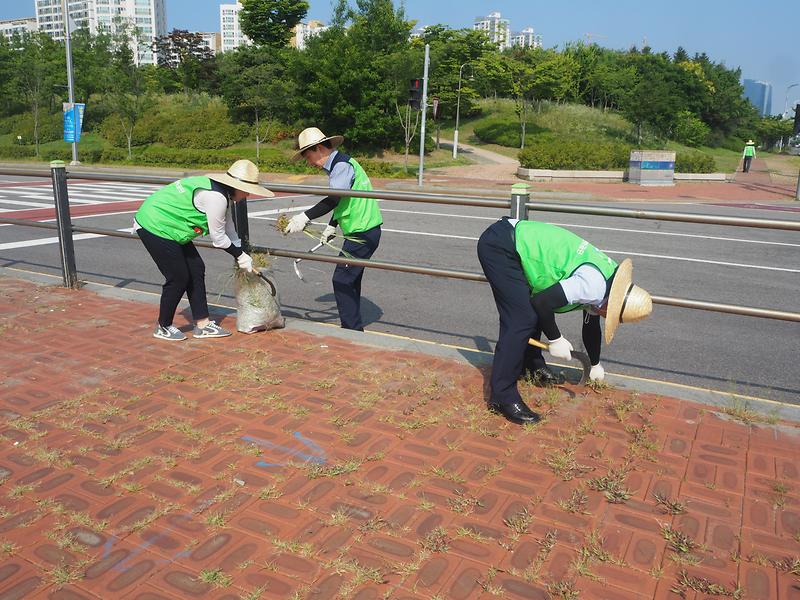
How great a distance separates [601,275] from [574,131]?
1568 inches

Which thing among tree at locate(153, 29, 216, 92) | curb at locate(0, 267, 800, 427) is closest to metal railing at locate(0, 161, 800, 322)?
curb at locate(0, 267, 800, 427)

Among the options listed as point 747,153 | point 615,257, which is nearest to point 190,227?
point 615,257

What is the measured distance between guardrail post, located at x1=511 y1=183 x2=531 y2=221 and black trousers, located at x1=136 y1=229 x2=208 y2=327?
7.68 feet

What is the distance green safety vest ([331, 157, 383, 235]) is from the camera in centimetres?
532

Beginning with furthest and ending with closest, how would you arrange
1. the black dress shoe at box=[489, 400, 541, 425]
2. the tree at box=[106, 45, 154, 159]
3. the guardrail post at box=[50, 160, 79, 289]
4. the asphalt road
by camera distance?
the tree at box=[106, 45, 154, 159] < the guardrail post at box=[50, 160, 79, 289] < the asphalt road < the black dress shoe at box=[489, 400, 541, 425]

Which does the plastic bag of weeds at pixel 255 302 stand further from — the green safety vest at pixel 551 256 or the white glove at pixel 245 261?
the green safety vest at pixel 551 256

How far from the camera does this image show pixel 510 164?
35.4 meters

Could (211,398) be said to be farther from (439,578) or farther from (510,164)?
(510,164)

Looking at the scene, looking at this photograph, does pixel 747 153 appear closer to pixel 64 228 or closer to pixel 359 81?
pixel 359 81

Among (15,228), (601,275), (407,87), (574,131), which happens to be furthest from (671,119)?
(601,275)

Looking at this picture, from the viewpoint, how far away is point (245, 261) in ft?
16.8

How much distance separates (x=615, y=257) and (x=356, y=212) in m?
6.20

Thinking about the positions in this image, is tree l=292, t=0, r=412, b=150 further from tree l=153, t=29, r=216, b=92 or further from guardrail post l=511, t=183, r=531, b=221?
guardrail post l=511, t=183, r=531, b=221

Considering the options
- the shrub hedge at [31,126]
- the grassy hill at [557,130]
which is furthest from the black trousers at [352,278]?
the shrub hedge at [31,126]
